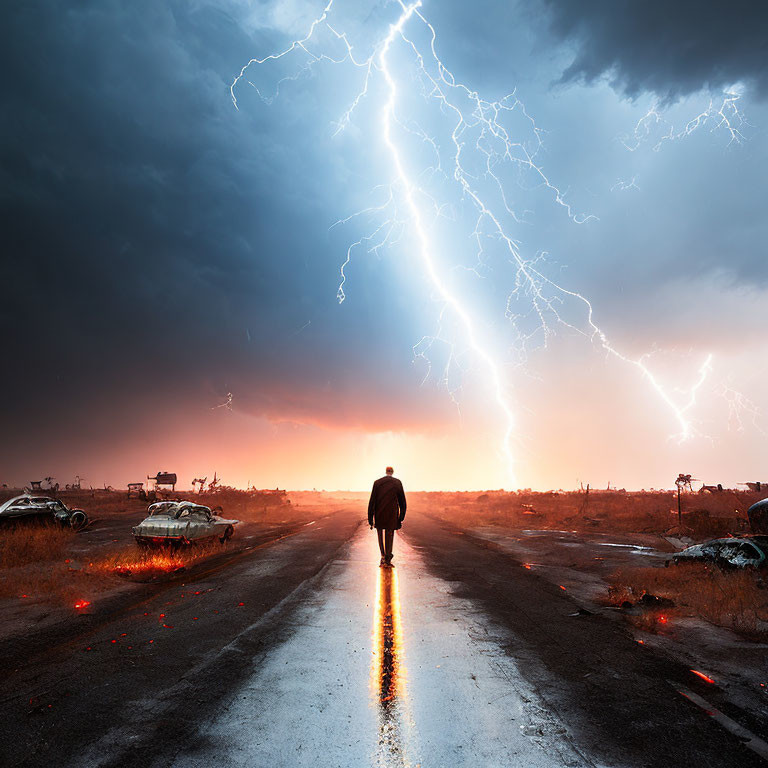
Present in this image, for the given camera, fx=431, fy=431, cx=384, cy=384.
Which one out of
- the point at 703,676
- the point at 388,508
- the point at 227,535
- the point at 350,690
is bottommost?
the point at 227,535

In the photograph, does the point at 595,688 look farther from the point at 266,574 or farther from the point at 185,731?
the point at 266,574

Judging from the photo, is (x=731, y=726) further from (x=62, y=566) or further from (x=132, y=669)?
(x=62, y=566)

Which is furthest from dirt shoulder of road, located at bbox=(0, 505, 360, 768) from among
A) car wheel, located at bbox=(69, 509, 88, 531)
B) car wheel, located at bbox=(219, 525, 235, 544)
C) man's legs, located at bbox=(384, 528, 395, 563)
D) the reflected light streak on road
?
car wheel, located at bbox=(69, 509, 88, 531)

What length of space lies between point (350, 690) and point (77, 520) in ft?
58.7

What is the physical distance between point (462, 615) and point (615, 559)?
8612mm

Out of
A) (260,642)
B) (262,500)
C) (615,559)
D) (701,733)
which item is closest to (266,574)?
(260,642)

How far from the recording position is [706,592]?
727 cm

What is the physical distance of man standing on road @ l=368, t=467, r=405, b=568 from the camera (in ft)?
31.5

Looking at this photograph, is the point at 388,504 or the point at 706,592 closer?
the point at 706,592

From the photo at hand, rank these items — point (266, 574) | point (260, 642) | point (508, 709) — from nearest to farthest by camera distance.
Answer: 1. point (508, 709)
2. point (260, 642)
3. point (266, 574)

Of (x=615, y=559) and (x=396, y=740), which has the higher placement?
(x=396, y=740)

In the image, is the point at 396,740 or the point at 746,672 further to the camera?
the point at 746,672

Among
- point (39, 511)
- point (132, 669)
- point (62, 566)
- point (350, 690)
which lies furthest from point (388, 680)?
point (39, 511)

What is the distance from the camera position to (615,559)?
12.2 m
